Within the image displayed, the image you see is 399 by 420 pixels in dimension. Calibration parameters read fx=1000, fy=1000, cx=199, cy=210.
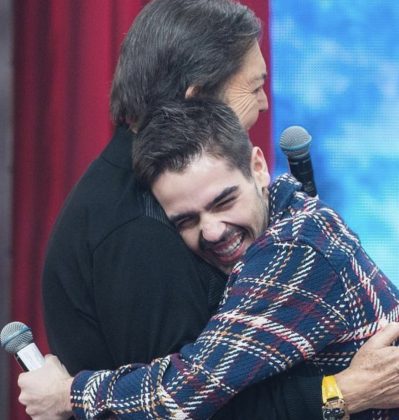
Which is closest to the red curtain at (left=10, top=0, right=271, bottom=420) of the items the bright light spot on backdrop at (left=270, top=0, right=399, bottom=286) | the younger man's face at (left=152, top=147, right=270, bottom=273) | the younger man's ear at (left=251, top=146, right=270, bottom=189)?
the bright light spot on backdrop at (left=270, top=0, right=399, bottom=286)

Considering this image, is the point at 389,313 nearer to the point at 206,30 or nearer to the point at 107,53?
the point at 206,30

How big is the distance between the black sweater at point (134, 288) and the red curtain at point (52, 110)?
1258 millimetres

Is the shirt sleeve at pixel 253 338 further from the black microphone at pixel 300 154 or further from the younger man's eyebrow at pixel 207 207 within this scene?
the black microphone at pixel 300 154

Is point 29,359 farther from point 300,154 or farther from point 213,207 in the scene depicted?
point 300,154

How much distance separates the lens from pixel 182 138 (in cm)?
153

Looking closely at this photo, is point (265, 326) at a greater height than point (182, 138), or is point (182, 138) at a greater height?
point (182, 138)

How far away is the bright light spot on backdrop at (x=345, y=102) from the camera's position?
288 cm

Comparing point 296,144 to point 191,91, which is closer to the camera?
point 191,91

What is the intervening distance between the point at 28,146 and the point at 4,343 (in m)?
1.25

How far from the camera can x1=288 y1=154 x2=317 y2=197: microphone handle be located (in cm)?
180

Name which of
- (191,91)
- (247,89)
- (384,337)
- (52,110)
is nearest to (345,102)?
(52,110)

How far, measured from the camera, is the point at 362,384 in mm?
1492

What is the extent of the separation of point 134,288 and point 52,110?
56.7 inches

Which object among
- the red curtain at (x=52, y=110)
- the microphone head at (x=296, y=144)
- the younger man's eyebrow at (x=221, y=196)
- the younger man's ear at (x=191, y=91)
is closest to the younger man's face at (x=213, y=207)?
the younger man's eyebrow at (x=221, y=196)
